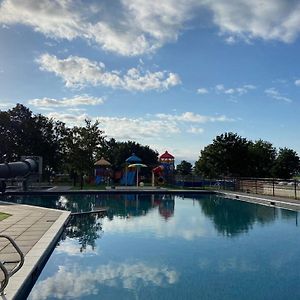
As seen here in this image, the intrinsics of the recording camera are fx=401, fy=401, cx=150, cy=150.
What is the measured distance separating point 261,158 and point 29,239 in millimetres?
40302

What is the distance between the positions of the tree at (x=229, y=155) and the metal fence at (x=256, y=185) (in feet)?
12.1

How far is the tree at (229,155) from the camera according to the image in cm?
4069

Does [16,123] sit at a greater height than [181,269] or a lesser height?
greater

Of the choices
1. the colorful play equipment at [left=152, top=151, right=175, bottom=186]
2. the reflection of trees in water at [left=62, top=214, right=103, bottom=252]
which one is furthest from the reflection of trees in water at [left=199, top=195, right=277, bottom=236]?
the colorful play equipment at [left=152, top=151, right=175, bottom=186]

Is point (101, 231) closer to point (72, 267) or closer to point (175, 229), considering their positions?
point (175, 229)

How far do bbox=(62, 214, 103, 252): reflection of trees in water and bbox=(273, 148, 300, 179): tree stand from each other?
37.8m

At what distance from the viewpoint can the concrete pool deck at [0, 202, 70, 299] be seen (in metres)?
6.19

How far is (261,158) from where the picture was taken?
153 ft

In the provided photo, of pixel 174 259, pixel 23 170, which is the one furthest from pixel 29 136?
pixel 174 259

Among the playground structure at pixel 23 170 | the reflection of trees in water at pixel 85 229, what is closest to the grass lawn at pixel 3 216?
the playground structure at pixel 23 170

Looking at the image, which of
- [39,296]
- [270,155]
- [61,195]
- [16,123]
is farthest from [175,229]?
[270,155]

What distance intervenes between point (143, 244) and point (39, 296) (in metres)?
4.85

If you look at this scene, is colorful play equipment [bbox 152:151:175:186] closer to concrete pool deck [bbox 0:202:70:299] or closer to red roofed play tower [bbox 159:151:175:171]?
red roofed play tower [bbox 159:151:175:171]

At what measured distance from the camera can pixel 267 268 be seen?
862 cm
